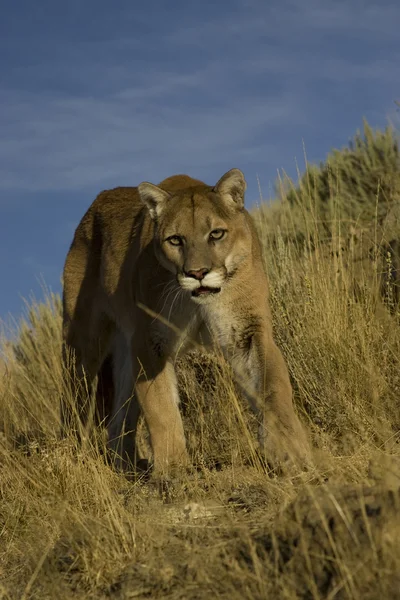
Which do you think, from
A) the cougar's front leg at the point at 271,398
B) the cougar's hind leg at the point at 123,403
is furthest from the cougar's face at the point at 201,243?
the cougar's hind leg at the point at 123,403

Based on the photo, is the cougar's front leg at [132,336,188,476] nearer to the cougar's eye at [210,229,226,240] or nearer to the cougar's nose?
the cougar's nose

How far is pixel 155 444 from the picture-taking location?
493 centimetres

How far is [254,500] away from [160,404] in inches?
55.3

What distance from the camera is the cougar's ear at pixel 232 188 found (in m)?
5.03

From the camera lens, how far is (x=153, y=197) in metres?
5.19

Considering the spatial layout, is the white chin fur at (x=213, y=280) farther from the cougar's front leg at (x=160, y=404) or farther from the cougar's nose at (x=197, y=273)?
the cougar's front leg at (x=160, y=404)

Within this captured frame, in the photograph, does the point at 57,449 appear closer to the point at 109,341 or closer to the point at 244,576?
the point at 109,341

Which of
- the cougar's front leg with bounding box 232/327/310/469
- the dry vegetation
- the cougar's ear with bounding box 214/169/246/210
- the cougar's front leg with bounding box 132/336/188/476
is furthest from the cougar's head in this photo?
the dry vegetation

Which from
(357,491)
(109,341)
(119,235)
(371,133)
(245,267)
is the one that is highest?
(371,133)

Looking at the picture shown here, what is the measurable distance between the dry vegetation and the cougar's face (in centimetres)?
78

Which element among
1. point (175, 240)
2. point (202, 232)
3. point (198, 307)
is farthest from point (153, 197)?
point (198, 307)

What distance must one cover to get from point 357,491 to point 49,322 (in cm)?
808

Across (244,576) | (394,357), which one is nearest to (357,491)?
(244,576)

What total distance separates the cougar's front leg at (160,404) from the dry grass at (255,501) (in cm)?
20
